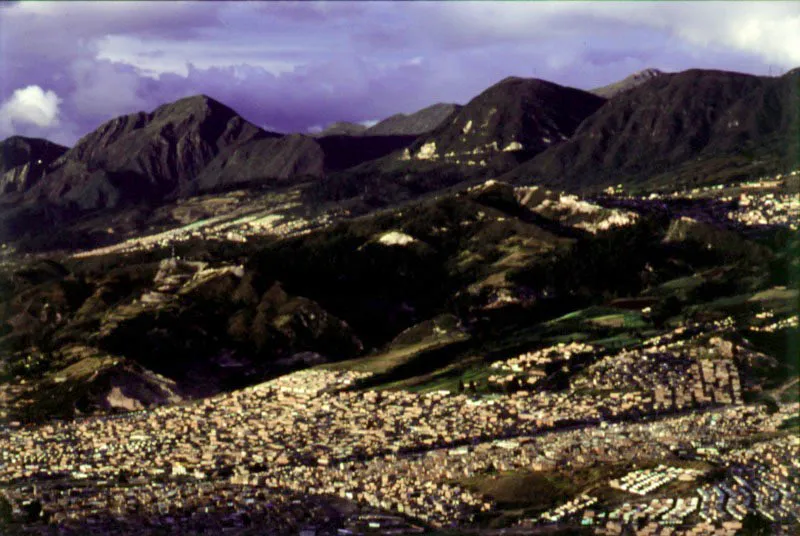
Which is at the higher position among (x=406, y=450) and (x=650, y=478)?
(x=406, y=450)

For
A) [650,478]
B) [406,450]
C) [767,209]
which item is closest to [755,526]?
[650,478]

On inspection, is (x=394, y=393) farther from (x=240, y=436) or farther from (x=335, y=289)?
(x=335, y=289)

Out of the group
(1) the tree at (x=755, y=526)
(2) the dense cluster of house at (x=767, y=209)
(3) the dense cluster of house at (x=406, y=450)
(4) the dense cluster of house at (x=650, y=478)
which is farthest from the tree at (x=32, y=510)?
(2) the dense cluster of house at (x=767, y=209)

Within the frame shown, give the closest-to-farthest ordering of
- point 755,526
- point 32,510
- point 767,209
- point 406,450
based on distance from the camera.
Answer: point 755,526 < point 32,510 < point 406,450 < point 767,209

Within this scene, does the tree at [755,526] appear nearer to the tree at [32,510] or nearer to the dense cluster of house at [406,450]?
the dense cluster of house at [406,450]

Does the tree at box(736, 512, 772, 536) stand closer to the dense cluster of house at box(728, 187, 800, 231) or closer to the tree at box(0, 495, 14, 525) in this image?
the tree at box(0, 495, 14, 525)

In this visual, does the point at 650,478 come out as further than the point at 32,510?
Yes

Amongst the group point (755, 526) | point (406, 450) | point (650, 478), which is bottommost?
point (755, 526)

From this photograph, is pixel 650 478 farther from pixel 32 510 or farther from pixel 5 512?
pixel 5 512

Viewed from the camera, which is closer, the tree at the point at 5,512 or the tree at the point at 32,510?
the tree at the point at 5,512

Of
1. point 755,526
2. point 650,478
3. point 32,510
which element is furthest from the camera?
point 650,478

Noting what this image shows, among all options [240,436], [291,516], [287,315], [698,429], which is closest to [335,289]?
[287,315]
